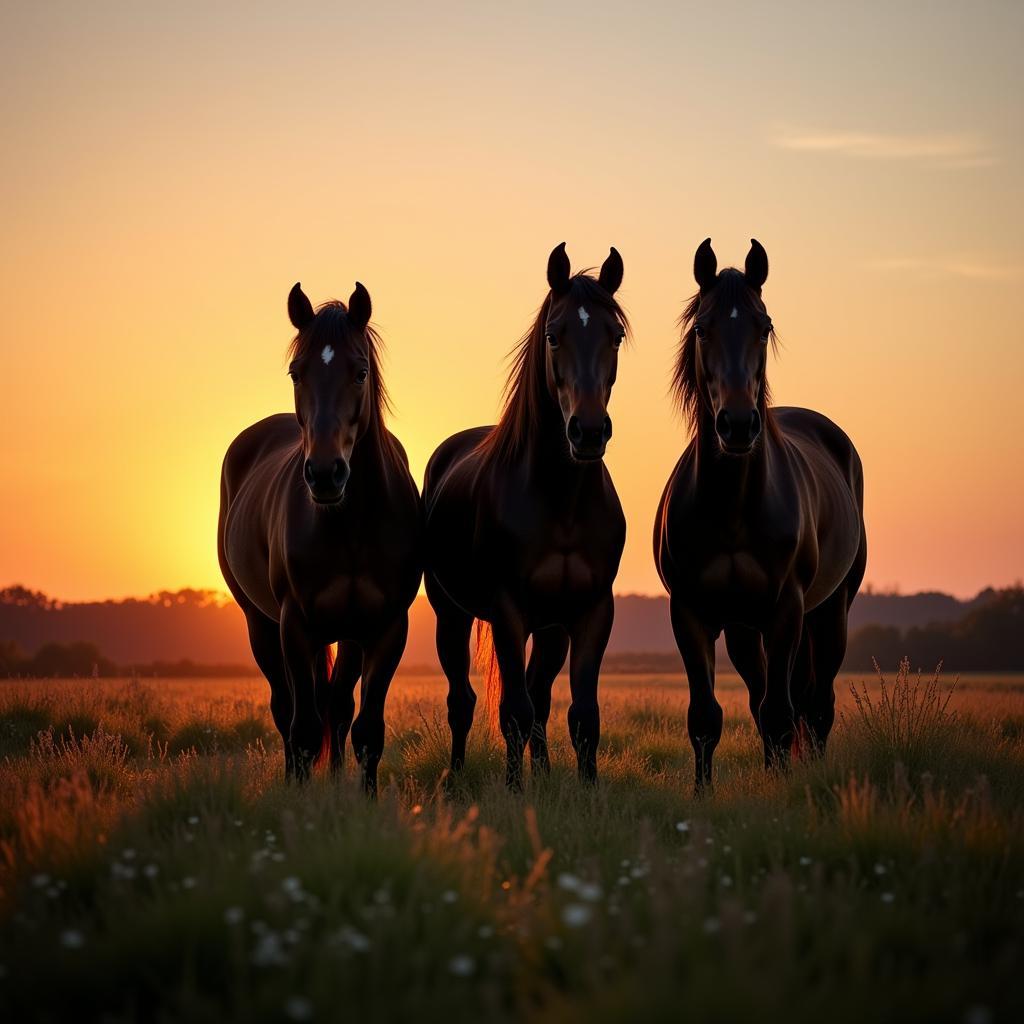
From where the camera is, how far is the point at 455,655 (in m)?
8.80

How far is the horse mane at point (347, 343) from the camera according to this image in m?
6.29

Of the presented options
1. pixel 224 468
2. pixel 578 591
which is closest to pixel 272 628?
pixel 224 468

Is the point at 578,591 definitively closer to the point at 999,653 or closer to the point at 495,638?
the point at 495,638

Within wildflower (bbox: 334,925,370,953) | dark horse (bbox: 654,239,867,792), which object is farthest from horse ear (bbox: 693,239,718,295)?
wildflower (bbox: 334,925,370,953)

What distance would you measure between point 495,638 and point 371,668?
81 cm

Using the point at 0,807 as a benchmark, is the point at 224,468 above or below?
above

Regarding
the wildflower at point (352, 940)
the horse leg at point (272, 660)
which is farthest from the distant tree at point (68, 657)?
the wildflower at point (352, 940)

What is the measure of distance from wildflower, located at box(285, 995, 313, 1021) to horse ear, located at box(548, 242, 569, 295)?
15.5 feet

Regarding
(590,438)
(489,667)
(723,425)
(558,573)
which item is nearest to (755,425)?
(723,425)

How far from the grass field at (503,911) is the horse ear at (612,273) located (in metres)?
3.10

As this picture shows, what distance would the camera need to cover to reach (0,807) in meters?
5.37

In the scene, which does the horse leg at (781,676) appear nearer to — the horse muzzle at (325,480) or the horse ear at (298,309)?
the horse muzzle at (325,480)

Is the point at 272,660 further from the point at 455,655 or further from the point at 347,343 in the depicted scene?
the point at 347,343

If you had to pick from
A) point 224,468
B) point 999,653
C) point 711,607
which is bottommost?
point 999,653
